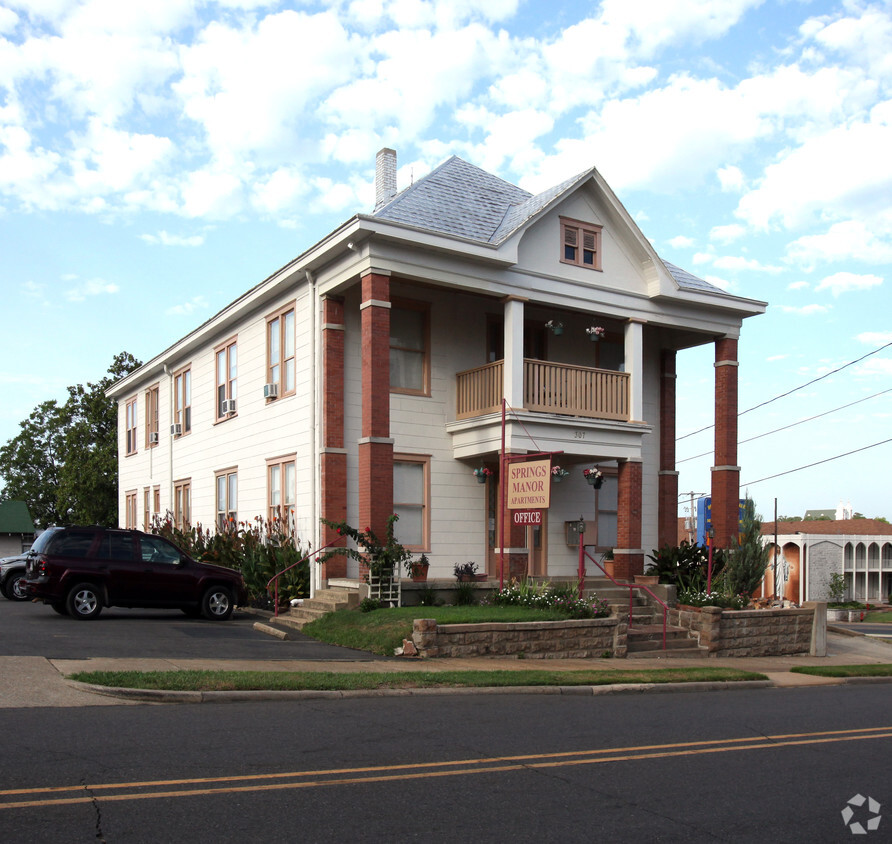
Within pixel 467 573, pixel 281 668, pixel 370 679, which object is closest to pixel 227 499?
pixel 467 573

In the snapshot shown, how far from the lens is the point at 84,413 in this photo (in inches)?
2317

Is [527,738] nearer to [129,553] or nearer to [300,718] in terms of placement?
[300,718]

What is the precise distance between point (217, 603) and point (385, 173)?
1219 cm

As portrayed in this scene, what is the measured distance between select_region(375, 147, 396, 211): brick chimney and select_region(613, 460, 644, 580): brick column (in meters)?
9.58

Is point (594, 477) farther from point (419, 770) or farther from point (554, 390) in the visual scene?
point (419, 770)

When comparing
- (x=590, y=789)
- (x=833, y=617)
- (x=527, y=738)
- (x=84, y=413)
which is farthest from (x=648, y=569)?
(x=84, y=413)

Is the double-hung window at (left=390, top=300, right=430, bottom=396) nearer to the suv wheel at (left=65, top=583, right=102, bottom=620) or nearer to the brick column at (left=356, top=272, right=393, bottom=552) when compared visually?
the brick column at (left=356, top=272, right=393, bottom=552)

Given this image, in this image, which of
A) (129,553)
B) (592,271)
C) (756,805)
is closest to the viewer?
(756,805)

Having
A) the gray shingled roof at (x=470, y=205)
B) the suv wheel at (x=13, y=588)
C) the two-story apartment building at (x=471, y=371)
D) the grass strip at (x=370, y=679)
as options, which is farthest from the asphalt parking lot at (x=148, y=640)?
the gray shingled roof at (x=470, y=205)

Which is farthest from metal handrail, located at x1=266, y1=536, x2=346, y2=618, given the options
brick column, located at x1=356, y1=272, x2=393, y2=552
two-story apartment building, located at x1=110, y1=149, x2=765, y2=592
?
brick column, located at x1=356, y1=272, x2=393, y2=552

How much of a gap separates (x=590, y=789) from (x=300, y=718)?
354cm

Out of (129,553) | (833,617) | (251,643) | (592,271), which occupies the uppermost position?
(592,271)

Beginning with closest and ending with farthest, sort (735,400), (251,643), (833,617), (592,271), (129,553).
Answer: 1. (251,643)
2. (129,553)
3. (592,271)
4. (735,400)
5. (833,617)

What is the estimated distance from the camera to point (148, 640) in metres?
14.9
